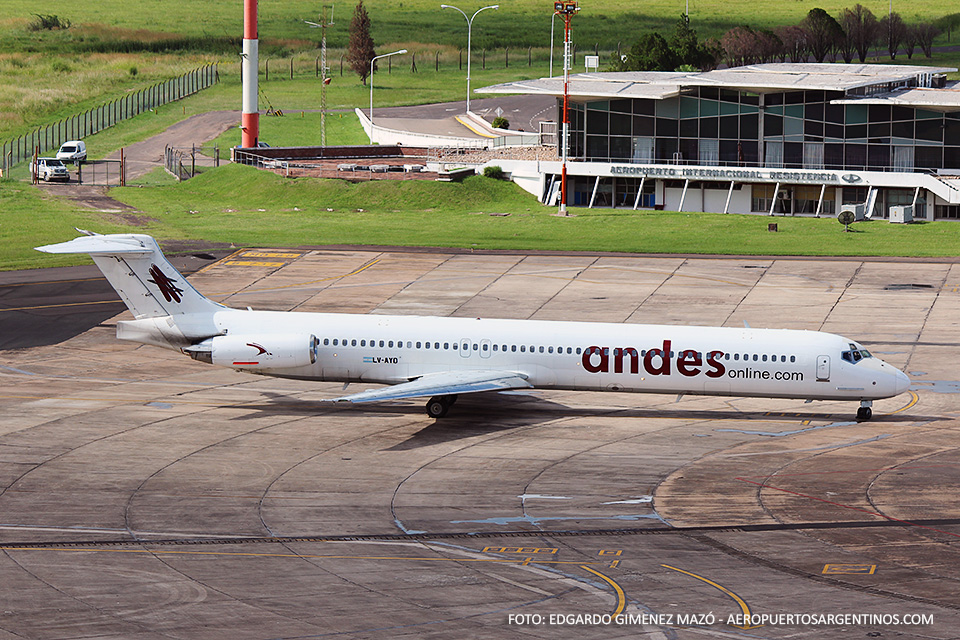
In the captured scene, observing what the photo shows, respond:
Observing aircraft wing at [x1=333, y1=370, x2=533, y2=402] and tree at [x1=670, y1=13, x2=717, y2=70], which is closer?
aircraft wing at [x1=333, y1=370, x2=533, y2=402]

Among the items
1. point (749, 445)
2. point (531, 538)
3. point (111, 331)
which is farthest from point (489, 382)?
point (111, 331)

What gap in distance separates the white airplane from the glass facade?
56.0m

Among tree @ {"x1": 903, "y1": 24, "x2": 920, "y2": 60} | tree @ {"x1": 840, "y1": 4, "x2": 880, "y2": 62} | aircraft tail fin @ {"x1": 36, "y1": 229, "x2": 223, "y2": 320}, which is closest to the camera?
aircraft tail fin @ {"x1": 36, "y1": 229, "x2": 223, "y2": 320}

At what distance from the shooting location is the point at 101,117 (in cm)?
13650

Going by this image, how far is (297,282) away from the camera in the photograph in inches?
2840

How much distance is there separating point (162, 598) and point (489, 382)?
→ 1912cm

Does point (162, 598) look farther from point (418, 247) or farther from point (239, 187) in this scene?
point (239, 187)

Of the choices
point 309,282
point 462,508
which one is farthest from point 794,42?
point 462,508

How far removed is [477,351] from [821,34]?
496ft

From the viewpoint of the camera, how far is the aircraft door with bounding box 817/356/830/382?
4509 cm

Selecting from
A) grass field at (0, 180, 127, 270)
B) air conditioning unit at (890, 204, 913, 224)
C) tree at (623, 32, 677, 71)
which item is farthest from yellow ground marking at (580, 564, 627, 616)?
tree at (623, 32, 677, 71)

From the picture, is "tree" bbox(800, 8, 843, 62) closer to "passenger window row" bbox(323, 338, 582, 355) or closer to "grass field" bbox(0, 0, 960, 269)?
"grass field" bbox(0, 0, 960, 269)

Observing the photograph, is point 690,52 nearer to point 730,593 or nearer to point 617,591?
point 730,593

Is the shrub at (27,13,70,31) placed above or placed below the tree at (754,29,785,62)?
above
